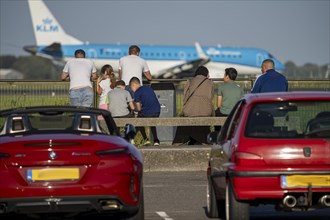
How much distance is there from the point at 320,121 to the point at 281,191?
3.54 feet

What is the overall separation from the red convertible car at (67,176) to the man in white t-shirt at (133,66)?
11229mm

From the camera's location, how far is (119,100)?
22016 millimetres

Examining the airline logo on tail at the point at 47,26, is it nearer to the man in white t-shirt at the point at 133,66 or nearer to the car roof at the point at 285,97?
the man in white t-shirt at the point at 133,66

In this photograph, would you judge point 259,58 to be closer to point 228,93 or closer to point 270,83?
point 228,93

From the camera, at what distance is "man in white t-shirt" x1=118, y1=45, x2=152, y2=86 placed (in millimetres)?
23031

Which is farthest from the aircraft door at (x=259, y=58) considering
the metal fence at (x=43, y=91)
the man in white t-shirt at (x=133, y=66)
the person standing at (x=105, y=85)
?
the person standing at (x=105, y=85)

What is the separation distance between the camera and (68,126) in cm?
1314

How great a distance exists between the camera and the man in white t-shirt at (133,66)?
75.6 ft

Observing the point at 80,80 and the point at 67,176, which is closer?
the point at 67,176

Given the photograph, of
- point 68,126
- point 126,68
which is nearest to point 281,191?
point 68,126

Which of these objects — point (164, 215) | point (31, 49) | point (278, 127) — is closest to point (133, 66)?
point (164, 215)

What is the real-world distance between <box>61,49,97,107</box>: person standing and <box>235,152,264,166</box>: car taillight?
10.7 metres

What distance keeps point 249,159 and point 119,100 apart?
10573 mm

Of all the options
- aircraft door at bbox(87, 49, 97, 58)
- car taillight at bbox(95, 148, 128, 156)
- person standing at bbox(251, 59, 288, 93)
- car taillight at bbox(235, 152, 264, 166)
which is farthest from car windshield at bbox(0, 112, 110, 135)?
aircraft door at bbox(87, 49, 97, 58)
